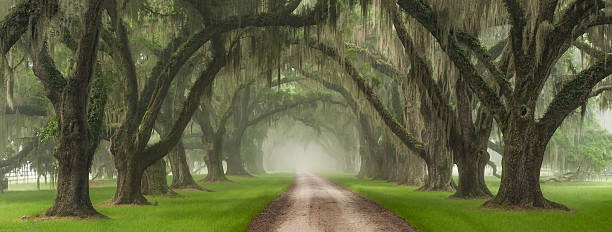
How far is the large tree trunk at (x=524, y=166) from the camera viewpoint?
1296 cm

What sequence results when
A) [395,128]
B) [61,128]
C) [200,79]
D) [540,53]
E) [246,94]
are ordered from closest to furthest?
1. [61,128]
2. [540,53]
3. [200,79]
4. [395,128]
5. [246,94]

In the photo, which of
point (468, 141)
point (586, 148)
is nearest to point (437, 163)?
point (468, 141)

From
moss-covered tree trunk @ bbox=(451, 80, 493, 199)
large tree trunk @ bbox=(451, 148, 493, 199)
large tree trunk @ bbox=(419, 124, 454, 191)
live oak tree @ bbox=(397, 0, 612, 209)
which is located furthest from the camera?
large tree trunk @ bbox=(419, 124, 454, 191)

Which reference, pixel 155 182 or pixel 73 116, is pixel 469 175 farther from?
pixel 73 116

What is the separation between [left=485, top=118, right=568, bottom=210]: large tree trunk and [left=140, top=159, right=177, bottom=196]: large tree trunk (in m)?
13.2

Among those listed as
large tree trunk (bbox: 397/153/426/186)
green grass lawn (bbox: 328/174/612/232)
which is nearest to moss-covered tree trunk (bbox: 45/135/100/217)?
green grass lawn (bbox: 328/174/612/232)

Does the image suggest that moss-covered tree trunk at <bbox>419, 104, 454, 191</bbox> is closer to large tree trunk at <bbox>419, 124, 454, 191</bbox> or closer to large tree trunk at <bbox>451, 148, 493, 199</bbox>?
large tree trunk at <bbox>419, 124, 454, 191</bbox>

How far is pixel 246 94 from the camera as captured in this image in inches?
1475

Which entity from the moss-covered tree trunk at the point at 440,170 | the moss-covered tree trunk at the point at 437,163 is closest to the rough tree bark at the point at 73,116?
the moss-covered tree trunk at the point at 437,163

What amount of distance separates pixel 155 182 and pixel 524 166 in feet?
47.3

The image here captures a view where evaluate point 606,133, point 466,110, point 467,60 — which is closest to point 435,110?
point 466,110

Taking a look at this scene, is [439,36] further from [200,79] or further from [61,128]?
[61,128]

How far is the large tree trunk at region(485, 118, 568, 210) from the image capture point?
12961mm

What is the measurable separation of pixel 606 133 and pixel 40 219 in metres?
46.5
